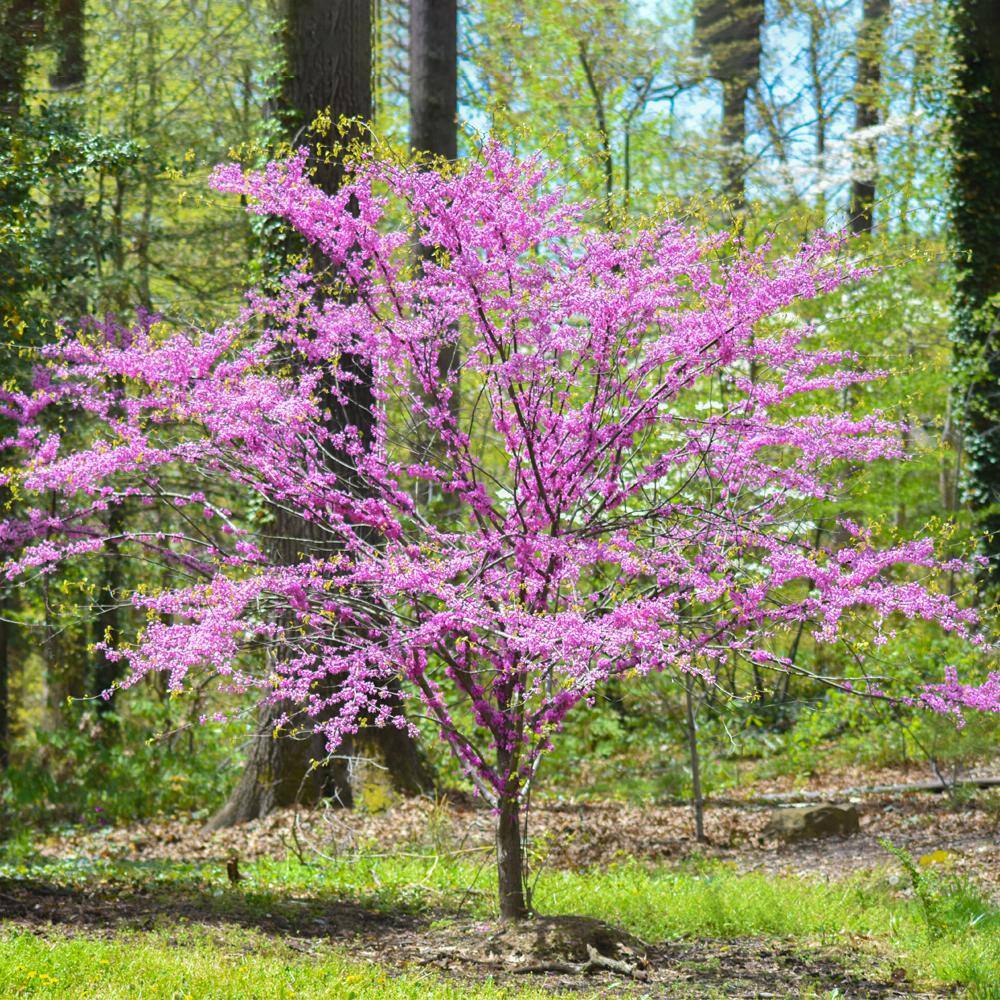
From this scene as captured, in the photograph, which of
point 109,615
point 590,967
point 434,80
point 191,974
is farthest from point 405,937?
point 434,80

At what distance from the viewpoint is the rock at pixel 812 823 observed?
28.5 feet

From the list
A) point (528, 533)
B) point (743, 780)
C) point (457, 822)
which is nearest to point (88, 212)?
point (457, 822)

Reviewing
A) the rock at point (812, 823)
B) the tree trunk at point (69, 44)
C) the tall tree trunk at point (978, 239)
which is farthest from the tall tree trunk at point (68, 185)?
the tall tree trunk at point (978, 239)

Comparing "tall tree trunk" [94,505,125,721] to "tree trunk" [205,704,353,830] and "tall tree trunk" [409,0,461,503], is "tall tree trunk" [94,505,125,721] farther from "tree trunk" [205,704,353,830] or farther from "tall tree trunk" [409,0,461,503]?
"tall tree trunk" [409,0,461,503]

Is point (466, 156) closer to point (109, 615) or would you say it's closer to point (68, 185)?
point (68, 185)

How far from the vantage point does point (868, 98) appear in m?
18.1

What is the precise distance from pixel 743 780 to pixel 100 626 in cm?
686

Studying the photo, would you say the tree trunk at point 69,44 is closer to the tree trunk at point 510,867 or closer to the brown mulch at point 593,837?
the brown mulch at point 593,837

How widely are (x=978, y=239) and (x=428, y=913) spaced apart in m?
9.58

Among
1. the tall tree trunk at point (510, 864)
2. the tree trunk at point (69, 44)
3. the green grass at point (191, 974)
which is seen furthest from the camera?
the tree trunk at point (69, 44)

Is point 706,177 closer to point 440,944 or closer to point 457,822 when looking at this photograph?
point 457,822

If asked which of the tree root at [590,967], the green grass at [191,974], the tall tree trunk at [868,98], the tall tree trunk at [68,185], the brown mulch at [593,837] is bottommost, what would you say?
the brown mulch at [593,837]

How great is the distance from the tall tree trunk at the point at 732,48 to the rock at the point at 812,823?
506 inches

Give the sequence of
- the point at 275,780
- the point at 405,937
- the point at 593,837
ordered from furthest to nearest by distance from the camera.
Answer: the point at 593,837 < the point at 275,780 < the point at 405,937
